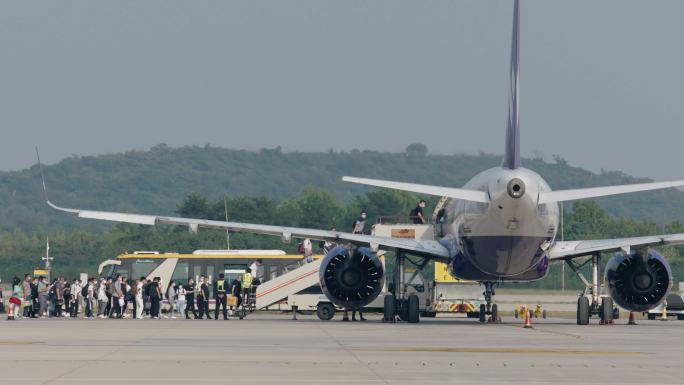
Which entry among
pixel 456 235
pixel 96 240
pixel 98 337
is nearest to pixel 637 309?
pixel 456 235

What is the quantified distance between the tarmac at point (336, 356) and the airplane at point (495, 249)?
380cm

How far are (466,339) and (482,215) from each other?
807 cm

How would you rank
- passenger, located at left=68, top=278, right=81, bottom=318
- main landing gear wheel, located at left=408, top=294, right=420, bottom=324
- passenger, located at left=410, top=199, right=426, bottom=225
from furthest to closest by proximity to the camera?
passenger, located at left=68, top=278, right=81, bottom=318 < passenger, located at left=410, top=199, right=426, bottom=225 < main landing gear wheel, located at left=408, top=294, right=420, bottom=324

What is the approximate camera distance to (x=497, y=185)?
39.6 metres

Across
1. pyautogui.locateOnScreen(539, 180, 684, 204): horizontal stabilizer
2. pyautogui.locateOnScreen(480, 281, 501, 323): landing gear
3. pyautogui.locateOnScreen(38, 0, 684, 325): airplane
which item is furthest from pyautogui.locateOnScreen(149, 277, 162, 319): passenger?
pyautogui.locateOnScreen(539, 180, 684, 204): horizontal stabilizer

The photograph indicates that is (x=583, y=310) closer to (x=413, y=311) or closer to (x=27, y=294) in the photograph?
(x=413, y=311)

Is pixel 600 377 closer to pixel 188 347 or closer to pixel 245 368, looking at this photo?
pixel 245 368

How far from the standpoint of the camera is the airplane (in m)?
40.5

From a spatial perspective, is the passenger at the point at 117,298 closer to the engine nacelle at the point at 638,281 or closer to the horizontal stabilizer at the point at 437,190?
the horizontal stabilizer at the point at 437,190

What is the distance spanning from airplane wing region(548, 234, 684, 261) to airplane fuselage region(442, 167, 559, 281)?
4.43 ft

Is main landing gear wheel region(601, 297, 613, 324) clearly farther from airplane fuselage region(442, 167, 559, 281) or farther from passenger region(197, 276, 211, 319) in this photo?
passenger region(197, 276, 211, 319)

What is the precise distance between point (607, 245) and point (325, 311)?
41.4 ft

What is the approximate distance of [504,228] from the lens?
4066cm

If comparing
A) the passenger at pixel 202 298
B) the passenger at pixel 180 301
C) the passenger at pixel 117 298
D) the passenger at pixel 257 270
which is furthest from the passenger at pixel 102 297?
the passenger at pixel 257 270
